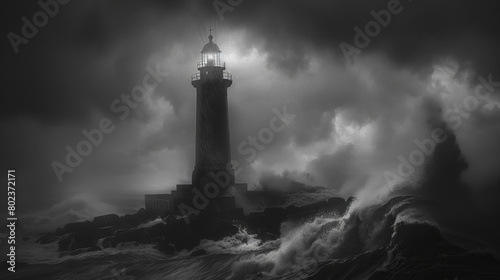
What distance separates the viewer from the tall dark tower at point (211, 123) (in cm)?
2820

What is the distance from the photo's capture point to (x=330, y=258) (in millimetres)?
13312

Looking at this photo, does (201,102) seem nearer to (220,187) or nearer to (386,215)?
(220,187)

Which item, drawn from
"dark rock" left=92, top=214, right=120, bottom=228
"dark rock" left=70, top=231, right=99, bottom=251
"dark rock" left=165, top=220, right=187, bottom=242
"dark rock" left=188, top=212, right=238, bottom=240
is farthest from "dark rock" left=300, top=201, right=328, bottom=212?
"dark rock" left=92, top=214, right=120, bottom=228

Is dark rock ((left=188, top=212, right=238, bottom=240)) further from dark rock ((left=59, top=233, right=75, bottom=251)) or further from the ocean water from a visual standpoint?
dark rock ((left=59, top=233, right=75, bottom=251))

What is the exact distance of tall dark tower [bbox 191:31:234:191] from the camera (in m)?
28.2

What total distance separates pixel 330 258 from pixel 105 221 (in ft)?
56.4

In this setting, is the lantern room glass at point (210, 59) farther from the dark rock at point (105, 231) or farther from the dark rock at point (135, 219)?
the dark rock at point (105, 231)

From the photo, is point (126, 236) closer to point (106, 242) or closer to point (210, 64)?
point (106, 242)

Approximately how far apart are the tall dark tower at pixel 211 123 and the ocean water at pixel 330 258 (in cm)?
710

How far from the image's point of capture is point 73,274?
17891mm

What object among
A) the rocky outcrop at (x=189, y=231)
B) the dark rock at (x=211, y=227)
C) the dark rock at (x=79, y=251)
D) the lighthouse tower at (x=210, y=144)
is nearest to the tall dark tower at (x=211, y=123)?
the lighthouse tower at (x=210, y=144)

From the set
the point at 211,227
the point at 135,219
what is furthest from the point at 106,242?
the point at 135,219

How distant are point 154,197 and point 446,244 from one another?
2401 centimetres

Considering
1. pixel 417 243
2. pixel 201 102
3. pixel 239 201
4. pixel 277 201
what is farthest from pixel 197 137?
pixel 417 243
